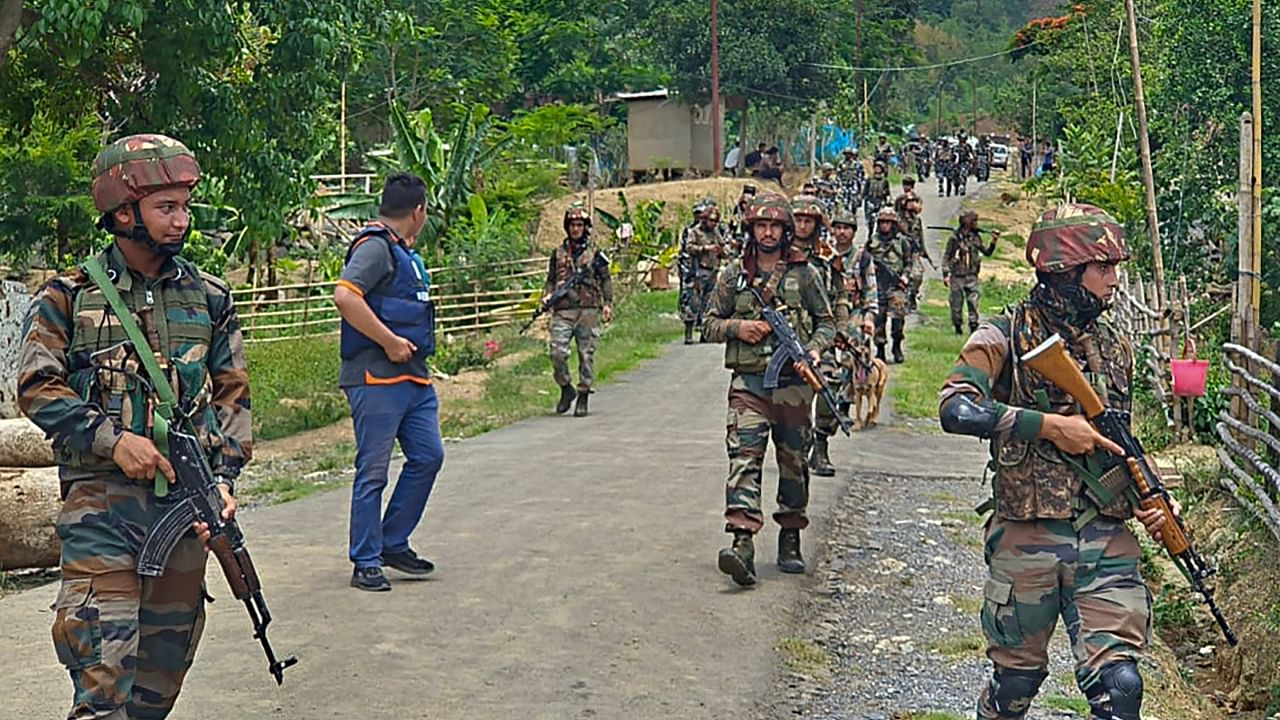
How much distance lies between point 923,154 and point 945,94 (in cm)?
2286

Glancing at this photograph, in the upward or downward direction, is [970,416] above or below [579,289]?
above

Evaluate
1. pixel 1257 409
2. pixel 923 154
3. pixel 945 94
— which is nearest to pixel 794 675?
pixel 1257 409

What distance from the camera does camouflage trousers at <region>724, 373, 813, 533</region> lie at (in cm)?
808

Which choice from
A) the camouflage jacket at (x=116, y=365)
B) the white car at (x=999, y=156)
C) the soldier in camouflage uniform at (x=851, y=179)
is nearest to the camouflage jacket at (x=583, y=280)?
the camouflage jacket at (x=116, y=365)

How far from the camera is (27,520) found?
862 cm

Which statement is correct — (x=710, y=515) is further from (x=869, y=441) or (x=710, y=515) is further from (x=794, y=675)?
(x=869, y=441)

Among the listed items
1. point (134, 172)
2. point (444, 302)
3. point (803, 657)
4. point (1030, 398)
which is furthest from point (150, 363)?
point (444, 302)

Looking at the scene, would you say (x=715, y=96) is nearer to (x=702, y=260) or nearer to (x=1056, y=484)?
(x=702, y=260)

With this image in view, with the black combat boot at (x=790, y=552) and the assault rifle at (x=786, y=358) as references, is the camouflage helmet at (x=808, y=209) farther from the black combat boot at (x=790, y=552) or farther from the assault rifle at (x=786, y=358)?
the black combat boot at (x=790, y=552)

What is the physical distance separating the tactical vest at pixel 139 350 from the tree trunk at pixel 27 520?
4.14 metres

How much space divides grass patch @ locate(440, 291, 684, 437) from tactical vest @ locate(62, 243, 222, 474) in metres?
9.45

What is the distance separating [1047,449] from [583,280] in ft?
29.9

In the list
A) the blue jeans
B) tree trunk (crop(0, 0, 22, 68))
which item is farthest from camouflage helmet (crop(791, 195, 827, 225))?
tree trunk (crop(0, 0, 22, 68))

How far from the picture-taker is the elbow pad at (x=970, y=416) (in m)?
5.15
